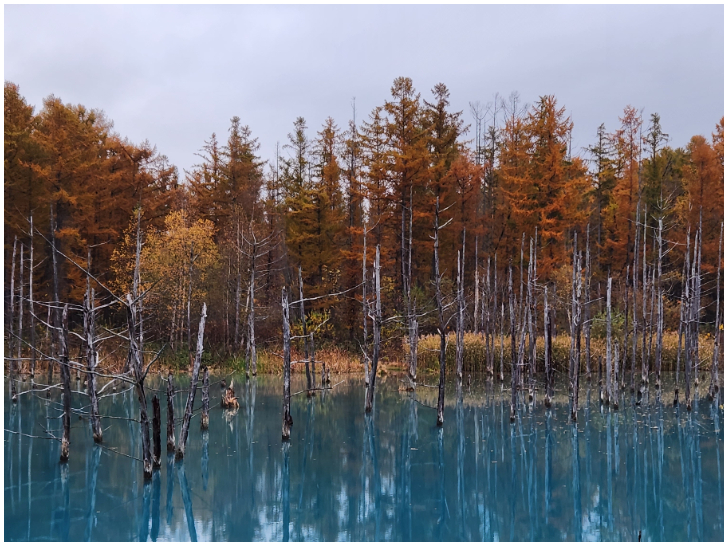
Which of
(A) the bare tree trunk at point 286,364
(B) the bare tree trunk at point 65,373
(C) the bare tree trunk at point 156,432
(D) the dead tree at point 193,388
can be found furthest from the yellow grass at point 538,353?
(B) the bare tree trunk at point 65,373

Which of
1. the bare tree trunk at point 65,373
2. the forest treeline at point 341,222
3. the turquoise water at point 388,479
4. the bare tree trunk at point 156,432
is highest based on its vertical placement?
the forest treeline at point 341,222

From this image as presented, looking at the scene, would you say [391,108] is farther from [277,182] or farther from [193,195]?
[193,195]

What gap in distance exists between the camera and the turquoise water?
8.32 m

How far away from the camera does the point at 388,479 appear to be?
10328mm

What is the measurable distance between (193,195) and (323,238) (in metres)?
12.5

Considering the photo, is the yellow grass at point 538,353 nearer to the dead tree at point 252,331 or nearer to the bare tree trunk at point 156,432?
the dead tree at point 252,331

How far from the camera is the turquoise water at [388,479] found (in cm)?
832

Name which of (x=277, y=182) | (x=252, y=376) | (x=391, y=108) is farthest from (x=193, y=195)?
(x=252, y=376)

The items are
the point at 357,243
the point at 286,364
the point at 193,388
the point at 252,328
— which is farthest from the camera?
the point at 357,243

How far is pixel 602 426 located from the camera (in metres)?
13.3

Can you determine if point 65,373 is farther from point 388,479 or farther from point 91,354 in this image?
point 388,479

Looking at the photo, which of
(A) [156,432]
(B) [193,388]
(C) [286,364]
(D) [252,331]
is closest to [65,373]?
(A) [156,432]

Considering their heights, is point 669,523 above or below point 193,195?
below

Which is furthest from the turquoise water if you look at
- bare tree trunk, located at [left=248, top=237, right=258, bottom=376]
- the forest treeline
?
the forest treeline
